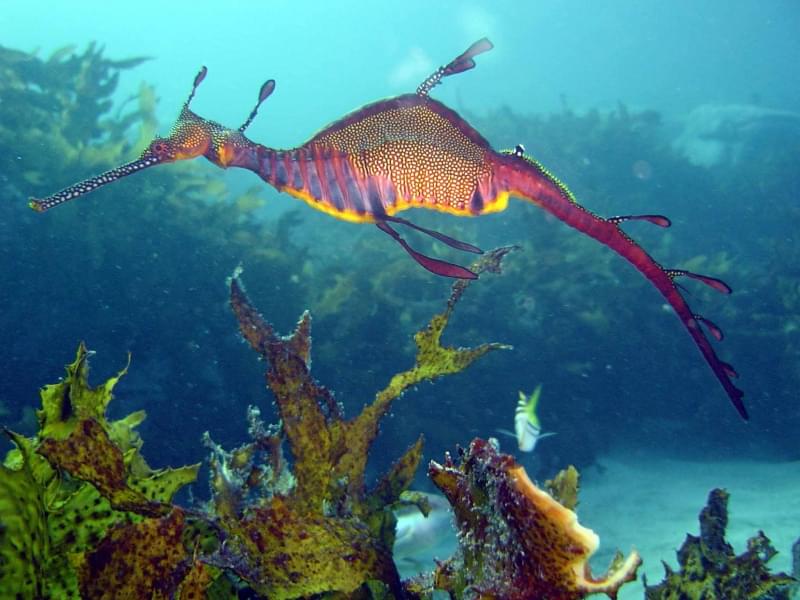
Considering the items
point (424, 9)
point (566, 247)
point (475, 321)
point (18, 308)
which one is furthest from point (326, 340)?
point (424, 9)

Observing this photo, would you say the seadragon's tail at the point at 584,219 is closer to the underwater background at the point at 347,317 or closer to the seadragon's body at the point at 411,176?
the seadragon's body at the point at 411,176

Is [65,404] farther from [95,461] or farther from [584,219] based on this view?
[584,219]

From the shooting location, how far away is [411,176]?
1.43 meters

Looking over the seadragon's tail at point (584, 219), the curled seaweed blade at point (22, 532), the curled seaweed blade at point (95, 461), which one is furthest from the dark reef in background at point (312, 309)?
the seadragon's tail at point (584, 219)

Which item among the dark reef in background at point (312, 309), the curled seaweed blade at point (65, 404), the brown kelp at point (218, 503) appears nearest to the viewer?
the brown kelp at point (218, 503)

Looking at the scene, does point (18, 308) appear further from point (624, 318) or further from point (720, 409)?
point (720, 409)

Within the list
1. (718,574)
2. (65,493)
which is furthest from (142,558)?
(718,574)

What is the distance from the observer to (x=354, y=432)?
7.00 feet

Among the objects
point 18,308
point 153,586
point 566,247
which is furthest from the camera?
point 566,247

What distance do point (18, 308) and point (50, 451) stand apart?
5.41m

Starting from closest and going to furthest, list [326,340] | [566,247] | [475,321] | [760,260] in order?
1. [326,340]
2. [475,321]
3. [566,247]
4. [760,260]

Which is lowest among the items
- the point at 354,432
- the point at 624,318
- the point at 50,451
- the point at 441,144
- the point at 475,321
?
the point at 50,451

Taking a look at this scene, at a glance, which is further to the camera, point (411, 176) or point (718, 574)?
point (718, 574)

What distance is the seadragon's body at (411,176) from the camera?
142 cm
